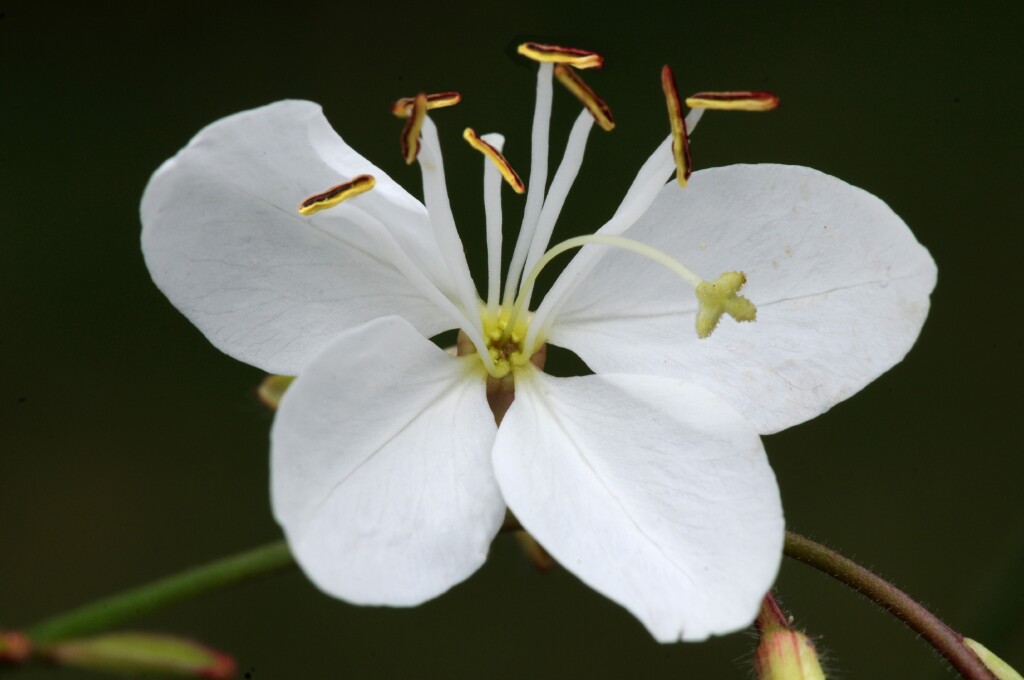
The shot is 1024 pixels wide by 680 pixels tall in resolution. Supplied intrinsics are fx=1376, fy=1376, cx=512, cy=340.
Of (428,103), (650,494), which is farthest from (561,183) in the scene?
(650,494)

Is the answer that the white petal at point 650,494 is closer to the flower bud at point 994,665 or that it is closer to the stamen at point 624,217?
the stamen at point 624,217

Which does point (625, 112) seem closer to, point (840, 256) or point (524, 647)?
point (524, 647)

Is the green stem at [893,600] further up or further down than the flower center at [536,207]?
further down

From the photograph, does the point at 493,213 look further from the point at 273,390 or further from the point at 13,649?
the point at 13,649

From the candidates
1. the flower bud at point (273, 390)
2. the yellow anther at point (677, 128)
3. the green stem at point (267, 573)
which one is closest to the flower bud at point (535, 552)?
the green stem at point (267, 573)

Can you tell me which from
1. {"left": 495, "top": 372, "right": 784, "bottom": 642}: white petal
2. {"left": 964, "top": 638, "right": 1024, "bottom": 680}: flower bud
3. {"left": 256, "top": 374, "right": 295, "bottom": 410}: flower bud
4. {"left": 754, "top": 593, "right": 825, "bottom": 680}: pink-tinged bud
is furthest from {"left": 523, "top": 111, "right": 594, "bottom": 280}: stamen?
{"left": 964, "top": 638, "right": 1024, "bottom": 680}: flower bud

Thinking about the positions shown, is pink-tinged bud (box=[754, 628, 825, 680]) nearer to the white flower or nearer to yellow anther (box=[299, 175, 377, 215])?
the white flower
